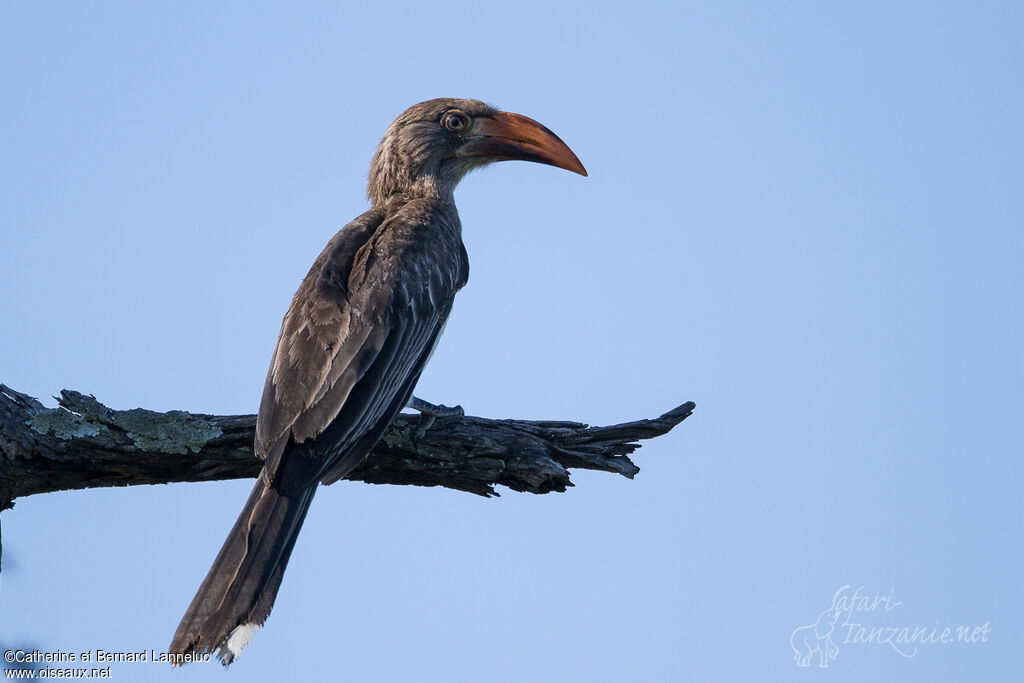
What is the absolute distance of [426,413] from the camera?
20.6 feet

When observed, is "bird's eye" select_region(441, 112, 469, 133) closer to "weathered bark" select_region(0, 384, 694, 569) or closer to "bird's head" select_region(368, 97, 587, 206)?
"bird's head" select_region(368, 97, 587, 206)

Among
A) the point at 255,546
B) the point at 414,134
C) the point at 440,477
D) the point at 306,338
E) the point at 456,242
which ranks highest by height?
the point at 414,134

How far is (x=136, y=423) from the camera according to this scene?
5.88 metres

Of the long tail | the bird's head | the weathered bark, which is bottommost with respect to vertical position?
the long tail

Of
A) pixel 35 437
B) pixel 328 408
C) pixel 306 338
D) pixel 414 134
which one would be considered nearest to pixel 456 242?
pixel 414 134

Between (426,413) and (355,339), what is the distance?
2.03 feet

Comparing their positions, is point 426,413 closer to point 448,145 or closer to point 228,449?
point 228,449

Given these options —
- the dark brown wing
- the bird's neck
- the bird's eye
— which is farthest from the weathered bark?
the bird's eye

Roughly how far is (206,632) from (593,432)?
236cm

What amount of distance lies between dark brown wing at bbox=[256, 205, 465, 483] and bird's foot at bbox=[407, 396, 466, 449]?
147 millimetres

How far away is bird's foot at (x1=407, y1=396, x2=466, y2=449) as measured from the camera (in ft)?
20.4

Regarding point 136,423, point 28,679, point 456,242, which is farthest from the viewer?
point 456,242

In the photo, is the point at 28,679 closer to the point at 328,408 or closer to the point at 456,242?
the point at 328,408

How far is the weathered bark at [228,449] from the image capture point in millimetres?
5742
